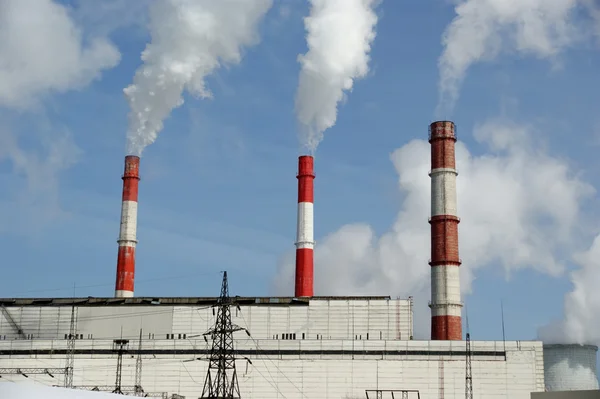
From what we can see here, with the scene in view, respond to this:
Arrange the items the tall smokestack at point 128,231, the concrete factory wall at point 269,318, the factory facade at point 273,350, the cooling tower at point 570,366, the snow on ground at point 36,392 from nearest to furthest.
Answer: the snow on ground at point 36,392 < the factory facade at point 273,350 < the concrete factory wall at point 269,318 < the tall smokestack at point 128,231 < the cooling tower at point 570,366

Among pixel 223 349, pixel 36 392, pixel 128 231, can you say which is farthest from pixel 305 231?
pixel 36 392

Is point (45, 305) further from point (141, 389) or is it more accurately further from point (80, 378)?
point (141, 389)

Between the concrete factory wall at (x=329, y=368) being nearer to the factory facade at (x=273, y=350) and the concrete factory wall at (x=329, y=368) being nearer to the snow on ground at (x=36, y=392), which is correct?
the factory facade at (x=273, y=350)

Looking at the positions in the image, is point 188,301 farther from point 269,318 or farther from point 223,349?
point 223,349

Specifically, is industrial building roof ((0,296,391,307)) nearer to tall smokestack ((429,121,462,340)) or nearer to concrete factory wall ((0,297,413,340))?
concrete factory wall ((0,297,413,340))

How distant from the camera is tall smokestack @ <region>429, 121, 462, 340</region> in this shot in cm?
6247

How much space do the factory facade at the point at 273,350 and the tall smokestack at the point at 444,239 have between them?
8.25 feet

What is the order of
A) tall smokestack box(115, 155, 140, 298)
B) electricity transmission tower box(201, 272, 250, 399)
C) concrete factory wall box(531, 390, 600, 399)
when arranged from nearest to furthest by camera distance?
electricity transmission tower box(201, 272, 250, 399), concrete factory wall box(531, 390, 600, 399), tall smokestack box(115, 155, 140, 298)

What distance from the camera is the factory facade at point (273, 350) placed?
5888cm

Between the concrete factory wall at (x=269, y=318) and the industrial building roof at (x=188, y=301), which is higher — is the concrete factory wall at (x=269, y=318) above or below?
below

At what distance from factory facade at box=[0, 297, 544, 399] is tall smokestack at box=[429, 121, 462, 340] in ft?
8.25

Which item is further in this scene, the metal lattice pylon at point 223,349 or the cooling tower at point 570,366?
the cooling tower at point 570,366

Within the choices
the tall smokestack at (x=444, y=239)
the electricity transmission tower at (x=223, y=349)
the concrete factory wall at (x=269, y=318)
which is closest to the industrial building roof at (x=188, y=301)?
the concrete factory wall at (x=269, y=318)

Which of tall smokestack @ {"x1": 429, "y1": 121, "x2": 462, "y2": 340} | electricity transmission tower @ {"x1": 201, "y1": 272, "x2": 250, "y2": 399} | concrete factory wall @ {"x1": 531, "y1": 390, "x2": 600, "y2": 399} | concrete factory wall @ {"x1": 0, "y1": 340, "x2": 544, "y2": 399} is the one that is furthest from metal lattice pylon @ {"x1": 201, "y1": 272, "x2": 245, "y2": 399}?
concrete factory wall @ {"x1": 531, "y1": 390, "x2": 600, "y2": 399}
